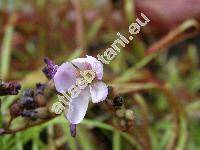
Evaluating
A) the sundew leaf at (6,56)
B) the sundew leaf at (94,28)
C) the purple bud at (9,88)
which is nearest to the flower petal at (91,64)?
the purple bud at (9,88)

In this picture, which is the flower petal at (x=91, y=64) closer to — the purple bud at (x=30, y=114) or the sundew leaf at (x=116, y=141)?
the purple bud at (x=30, y=114)

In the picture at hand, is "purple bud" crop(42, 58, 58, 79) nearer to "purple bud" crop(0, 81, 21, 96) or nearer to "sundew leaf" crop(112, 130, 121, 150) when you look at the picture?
"purple bud" crop(0, 81, 21, 96)

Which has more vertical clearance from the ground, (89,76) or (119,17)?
(119,17)

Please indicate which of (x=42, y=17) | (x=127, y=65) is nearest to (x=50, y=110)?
(x=127, y=65)

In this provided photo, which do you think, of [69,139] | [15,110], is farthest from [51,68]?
[69,139]

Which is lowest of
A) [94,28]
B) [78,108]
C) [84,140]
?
[78,108]

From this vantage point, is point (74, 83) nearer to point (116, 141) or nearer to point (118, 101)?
point (118, 101)

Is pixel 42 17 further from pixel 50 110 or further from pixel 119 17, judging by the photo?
pixel 50 110
